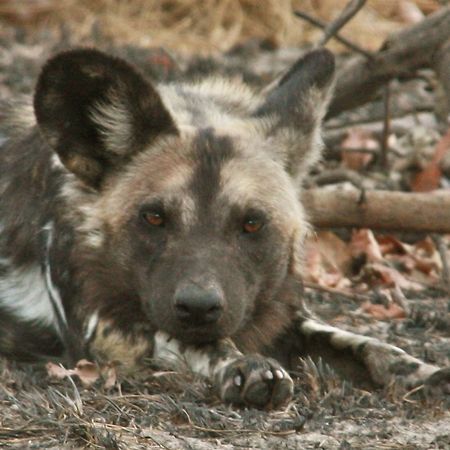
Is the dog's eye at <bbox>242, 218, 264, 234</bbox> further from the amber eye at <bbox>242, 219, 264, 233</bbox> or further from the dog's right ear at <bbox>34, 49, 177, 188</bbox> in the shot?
the dog's right ear at <bbox>34, 49, 177, 188</bbox>

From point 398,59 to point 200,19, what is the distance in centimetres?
524

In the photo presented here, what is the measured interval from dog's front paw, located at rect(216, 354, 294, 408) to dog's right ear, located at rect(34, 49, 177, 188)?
1048 millimetres

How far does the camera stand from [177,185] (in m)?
4.37

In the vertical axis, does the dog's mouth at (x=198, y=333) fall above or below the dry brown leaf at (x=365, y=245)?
above

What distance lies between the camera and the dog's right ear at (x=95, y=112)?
14.6ft

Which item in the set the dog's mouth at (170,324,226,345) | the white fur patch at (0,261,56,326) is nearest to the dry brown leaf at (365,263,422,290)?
the white fur patch at (0,261,56,326)

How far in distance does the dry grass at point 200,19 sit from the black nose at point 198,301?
6.58 metres

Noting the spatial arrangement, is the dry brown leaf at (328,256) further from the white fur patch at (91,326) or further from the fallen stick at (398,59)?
the white fur patch at (91,326)

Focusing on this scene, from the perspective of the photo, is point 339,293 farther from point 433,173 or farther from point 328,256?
point 433,173

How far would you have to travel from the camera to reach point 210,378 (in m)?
4.11

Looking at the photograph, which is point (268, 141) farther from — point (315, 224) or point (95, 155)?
point (315, 224)

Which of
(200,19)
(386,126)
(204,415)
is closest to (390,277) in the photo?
(386,126)

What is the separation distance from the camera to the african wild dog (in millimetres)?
4207

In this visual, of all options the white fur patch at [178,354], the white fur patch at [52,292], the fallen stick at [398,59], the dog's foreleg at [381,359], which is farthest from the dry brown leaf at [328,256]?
the white fur patch at [178,354]
